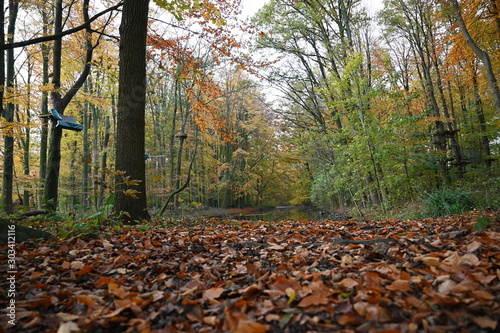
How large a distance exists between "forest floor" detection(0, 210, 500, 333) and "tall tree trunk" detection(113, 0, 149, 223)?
1904 millimetres

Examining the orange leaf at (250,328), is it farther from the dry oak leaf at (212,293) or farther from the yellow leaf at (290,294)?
the dry oak leaf at (212,293)

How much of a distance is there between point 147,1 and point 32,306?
4.67 m

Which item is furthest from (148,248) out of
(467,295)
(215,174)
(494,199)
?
(215,174)

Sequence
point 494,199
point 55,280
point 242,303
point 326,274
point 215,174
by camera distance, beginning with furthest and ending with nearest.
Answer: point 215,174, point 494,199, point 55,280, point 326,274, point 242,303

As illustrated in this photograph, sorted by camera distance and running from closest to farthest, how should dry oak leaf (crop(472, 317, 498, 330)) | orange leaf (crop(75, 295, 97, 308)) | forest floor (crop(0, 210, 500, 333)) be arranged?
dry oak leaf (crop(472, 317, 498, 330)), forest floor (crop(0, 210, 500, 333)), orange leaf (crop(75, 295, 97, 308))

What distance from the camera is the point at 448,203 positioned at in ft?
18.3

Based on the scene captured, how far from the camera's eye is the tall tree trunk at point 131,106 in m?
4.18

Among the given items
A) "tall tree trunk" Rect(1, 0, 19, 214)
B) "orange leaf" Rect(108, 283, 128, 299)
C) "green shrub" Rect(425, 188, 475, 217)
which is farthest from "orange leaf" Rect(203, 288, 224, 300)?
"tall tree trunk" Rect(1, 0, 19, 214)

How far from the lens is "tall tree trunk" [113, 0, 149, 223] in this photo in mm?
4176

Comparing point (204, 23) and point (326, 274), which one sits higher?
point (204, 23)

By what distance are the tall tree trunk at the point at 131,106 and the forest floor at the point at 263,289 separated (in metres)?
1.90

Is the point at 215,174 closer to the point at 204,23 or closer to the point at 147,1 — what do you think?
the point at 204,23

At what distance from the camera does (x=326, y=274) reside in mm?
1588

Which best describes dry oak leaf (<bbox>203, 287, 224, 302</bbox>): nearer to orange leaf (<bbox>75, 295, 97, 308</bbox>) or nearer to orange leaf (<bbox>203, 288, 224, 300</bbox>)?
orange leaf (<bbox>203, 288, 224, 300</bbox>)
